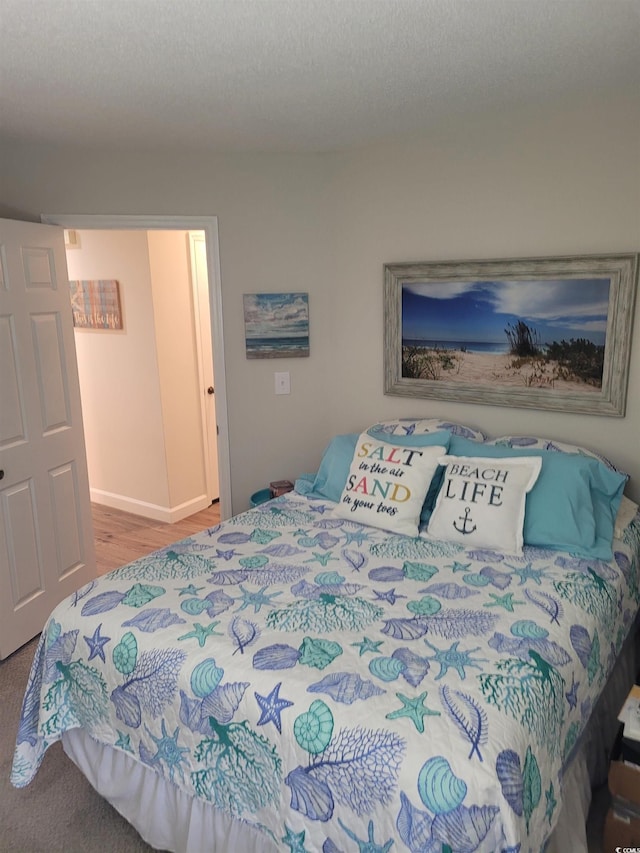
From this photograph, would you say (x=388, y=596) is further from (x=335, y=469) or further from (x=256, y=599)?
(x=335, y=469)

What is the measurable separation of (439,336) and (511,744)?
6.50ft

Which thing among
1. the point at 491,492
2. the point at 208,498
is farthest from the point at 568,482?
the point at 208,498

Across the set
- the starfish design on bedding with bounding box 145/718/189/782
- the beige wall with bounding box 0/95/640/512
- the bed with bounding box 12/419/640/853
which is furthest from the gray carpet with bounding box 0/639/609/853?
the beige wall with bounding box 0/95/640/512

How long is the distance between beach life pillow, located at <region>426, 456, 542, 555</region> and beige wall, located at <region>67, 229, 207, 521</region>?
2503 millimetres

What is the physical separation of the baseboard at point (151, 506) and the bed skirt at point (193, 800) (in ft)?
8.07

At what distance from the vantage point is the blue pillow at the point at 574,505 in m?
2.19

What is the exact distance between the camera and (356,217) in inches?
124

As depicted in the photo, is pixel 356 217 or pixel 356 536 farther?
pixel 356 217

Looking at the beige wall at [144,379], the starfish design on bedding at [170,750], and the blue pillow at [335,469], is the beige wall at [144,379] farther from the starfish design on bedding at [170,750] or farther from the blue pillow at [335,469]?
the starfish design on bedding at [170,750]

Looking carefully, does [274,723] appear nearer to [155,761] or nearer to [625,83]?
[155,761]

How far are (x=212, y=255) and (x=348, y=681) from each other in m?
2.33

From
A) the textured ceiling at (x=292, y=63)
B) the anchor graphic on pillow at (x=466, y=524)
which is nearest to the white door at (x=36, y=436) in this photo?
the textured ceiling at (x=292, y=63)

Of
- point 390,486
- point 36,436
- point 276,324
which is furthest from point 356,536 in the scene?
point 36,436

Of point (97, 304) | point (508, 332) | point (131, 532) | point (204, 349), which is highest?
point (97, 304)
